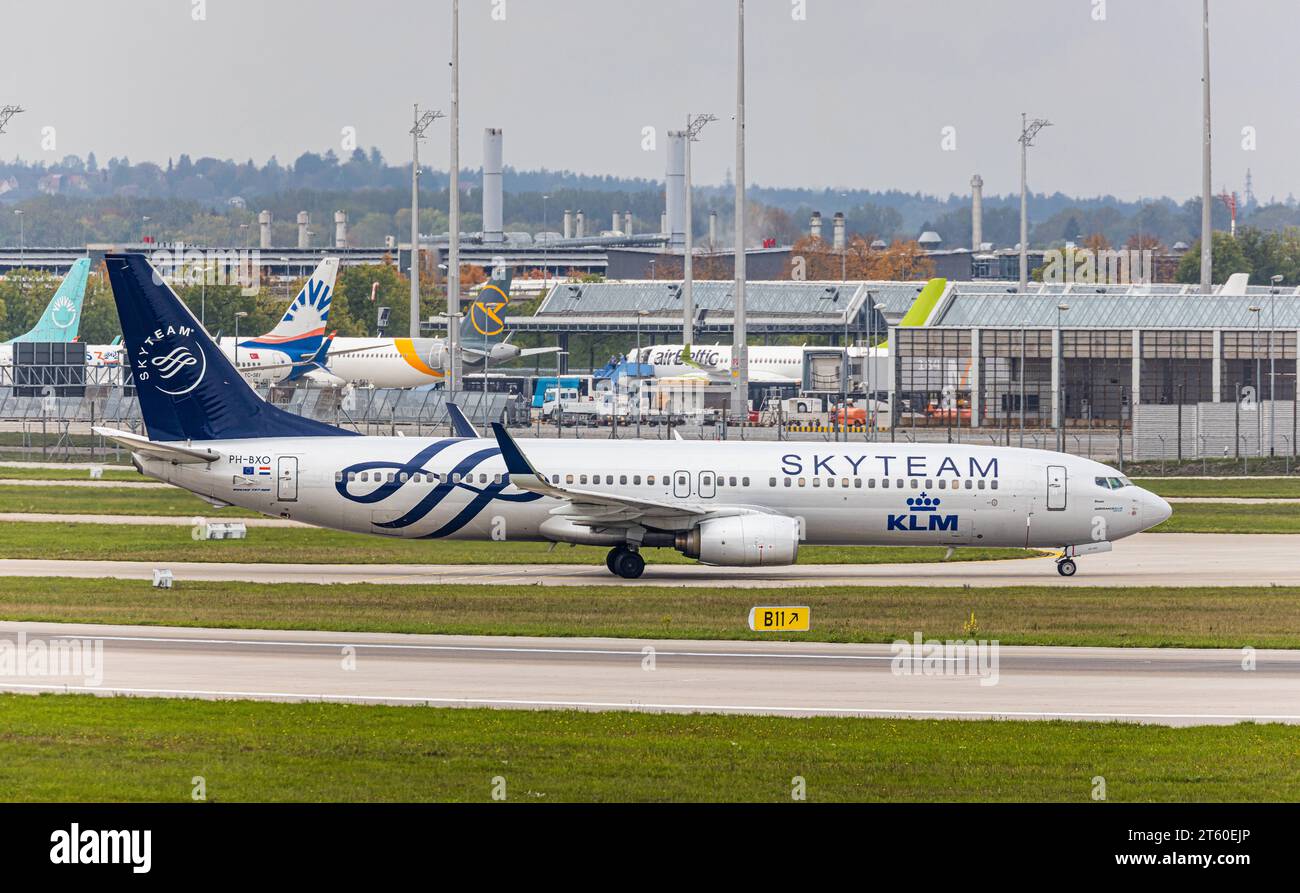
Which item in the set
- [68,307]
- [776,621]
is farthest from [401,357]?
[776,621]

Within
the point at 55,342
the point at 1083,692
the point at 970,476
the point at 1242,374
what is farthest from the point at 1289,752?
the point at 55,342

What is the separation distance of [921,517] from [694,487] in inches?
234

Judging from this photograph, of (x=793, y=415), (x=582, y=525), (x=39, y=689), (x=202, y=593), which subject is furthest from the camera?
(x=793, y=415)

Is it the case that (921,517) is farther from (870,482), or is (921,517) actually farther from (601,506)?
(601,506)

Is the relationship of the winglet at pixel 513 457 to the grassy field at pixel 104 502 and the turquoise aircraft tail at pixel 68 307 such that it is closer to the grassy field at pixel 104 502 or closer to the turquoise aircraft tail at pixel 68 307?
the grassy field at pixel 104 502

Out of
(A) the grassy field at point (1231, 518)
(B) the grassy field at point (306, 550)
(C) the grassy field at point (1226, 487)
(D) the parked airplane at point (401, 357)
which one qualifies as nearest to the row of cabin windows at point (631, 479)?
(B) the grassy field at point (306, 550)

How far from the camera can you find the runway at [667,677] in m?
25.8

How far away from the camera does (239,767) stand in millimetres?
20219

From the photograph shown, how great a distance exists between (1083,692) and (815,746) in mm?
6850

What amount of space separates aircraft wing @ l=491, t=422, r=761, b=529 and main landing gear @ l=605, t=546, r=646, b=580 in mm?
792

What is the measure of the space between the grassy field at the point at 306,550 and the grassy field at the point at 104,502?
4898 mm

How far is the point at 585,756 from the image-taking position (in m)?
21.4

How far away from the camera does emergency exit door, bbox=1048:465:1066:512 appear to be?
4434 centimetres

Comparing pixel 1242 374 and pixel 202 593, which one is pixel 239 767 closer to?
pixel 202 593
